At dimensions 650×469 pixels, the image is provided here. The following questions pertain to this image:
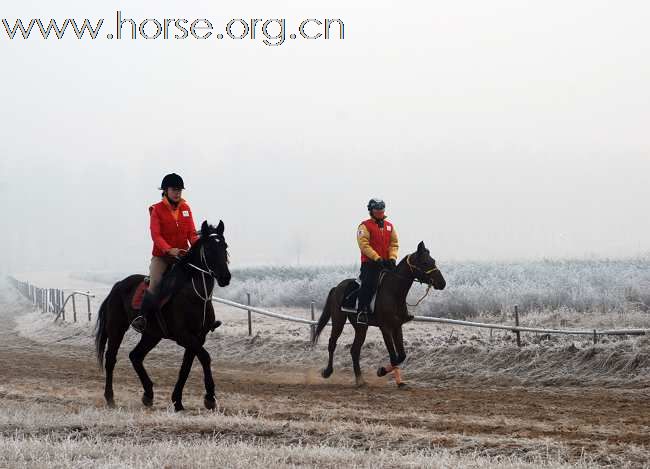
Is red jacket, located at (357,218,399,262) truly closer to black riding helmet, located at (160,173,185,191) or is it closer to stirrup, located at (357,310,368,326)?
stirrup, located at (357,310,368,326)

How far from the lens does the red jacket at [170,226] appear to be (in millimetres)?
11812

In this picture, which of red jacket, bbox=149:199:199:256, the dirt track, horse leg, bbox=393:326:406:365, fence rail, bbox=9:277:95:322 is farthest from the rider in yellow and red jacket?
fence rail, bbox=9:277:95:322

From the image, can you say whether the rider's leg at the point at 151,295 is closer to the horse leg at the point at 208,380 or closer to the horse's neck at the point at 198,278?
the horse's neck at the point at 198,278

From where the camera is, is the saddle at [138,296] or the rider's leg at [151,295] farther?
the saddle at [138,296]

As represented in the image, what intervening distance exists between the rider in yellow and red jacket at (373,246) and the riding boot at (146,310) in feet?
14.0

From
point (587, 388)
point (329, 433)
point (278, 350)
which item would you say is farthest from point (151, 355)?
point (329, 433)

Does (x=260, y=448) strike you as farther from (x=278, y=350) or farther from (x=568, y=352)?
(x=278, y=350)

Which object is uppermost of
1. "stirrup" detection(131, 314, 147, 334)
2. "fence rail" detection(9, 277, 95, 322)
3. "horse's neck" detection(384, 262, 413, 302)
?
"horse's neck" detection(384, 262, 413, 302)

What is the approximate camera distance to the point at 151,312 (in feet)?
38.9

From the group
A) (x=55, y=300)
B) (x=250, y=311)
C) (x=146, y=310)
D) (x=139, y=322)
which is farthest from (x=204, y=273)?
(x=55, y=300)

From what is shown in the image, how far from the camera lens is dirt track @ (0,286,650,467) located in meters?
8.65

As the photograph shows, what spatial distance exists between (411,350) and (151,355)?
6.93m

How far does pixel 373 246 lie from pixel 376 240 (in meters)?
0.12

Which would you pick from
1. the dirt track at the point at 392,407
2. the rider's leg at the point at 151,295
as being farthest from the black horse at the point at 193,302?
the dirt track at the point at 392,407
